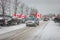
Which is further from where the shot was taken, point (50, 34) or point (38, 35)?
point (50, 34)

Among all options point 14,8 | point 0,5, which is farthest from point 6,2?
point 14,8

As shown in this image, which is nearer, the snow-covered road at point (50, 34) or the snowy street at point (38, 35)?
the snowy street at point (38, 35)

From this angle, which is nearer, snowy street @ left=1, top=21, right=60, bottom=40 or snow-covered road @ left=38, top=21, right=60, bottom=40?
snowy street @ left=1, top=21, right=60, bottom=40

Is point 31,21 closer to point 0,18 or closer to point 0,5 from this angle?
point 0,18

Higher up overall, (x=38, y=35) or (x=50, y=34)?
(x=38, y=35)

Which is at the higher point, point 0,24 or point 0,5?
point 0,5

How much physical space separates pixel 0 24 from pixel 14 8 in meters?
25.1

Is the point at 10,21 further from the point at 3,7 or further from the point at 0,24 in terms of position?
the point at 3,7

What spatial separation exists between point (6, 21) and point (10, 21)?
5.37 feet

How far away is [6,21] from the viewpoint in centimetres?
3331

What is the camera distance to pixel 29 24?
35531 millimetres

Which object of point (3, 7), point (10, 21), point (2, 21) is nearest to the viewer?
point (2, 21)

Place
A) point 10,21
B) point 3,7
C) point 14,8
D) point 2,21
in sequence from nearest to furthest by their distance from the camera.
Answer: point 2,21, point 10,21, point 3,7, point 14,8

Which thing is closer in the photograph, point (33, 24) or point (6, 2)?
point (33, 24)
